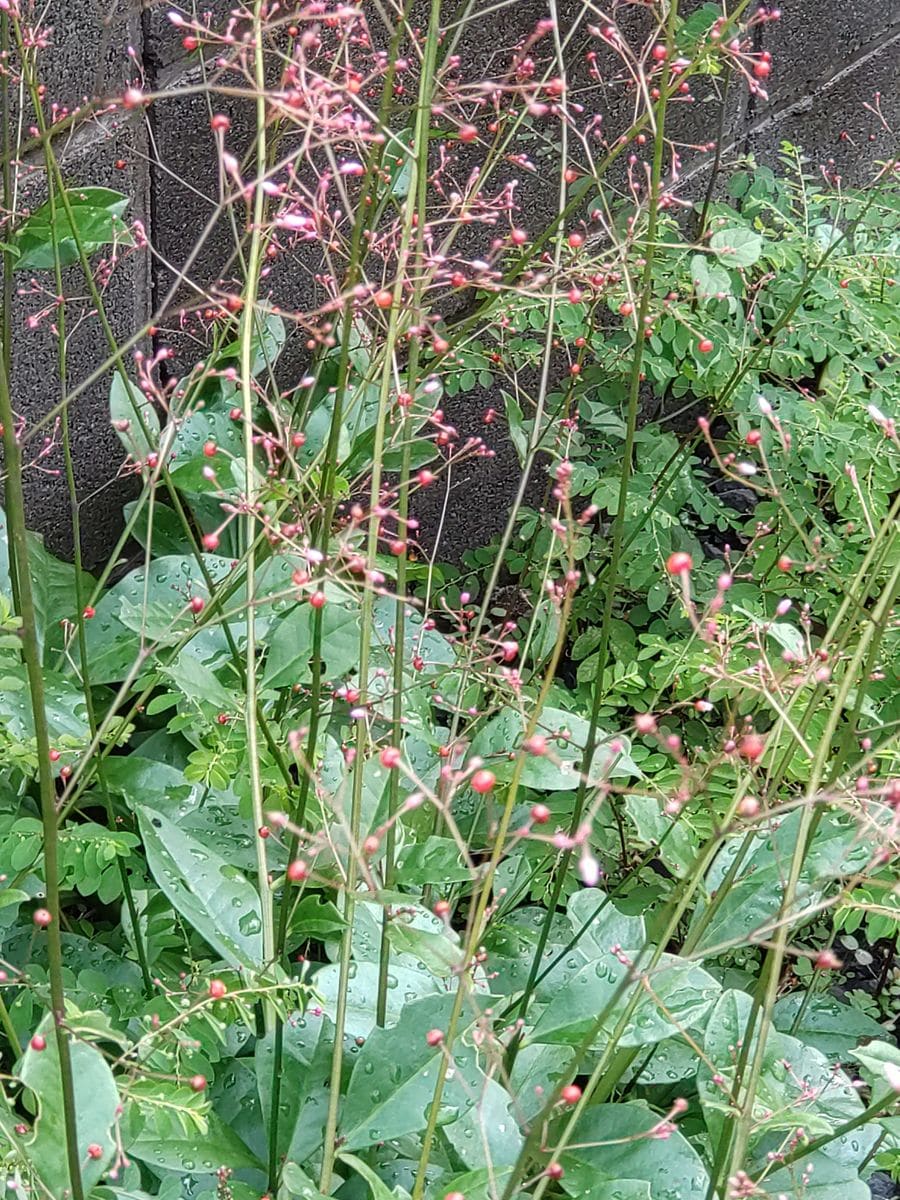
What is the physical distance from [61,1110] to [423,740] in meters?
0.71

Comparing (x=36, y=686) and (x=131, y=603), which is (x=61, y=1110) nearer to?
(x=36, y=686)

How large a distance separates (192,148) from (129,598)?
760mm

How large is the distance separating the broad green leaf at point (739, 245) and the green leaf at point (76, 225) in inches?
29.0

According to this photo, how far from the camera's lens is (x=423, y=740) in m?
1.59

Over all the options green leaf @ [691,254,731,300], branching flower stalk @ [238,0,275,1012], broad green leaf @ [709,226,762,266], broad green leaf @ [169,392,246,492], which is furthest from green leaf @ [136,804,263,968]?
green leaf @ [691,254,731,300]

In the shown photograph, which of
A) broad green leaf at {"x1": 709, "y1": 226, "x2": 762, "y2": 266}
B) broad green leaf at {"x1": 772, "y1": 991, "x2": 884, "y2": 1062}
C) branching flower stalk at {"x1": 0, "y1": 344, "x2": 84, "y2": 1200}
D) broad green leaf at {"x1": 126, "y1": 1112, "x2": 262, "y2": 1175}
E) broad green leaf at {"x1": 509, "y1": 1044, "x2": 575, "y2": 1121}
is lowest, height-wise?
broad green leaf at {"x1": 772, "y1": 991, "x2": 884, "y2": 1062}

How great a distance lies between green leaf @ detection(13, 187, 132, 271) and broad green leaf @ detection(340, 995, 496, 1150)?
94 centimetres

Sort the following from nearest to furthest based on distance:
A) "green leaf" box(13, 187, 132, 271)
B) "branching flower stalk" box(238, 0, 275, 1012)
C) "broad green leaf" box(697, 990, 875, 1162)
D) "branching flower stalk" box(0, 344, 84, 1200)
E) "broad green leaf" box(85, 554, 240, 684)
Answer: "branching flower stalk" box(0, 344, 84, 1200) < "branching flower stalk" box(238, 0, 275, 1012) < "broad green leaf" box(697, 990, 875, 1162) < "green leaf" box(13, 187, 132, 271) < "broad green leaf" box(85, 554, 240, 684)

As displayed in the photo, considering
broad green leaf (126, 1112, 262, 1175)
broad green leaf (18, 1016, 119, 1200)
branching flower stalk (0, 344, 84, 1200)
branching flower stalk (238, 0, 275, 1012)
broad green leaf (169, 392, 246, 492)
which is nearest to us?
branching flower stalk (0, 344, 84, 1200)

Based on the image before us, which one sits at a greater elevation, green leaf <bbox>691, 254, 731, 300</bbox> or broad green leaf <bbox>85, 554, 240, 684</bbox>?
green leaf <bbox>691, 254, 731, 300</bbox>

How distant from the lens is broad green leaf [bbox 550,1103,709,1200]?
1.21 m

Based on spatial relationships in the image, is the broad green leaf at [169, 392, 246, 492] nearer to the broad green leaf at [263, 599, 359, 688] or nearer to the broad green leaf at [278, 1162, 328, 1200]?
the broad green leaf at [263, 599, 359, 688]

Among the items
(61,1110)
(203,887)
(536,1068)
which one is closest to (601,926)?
(536,1068)

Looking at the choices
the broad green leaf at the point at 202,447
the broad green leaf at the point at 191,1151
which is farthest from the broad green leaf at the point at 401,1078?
the broad green leaf at the point at 202,447
